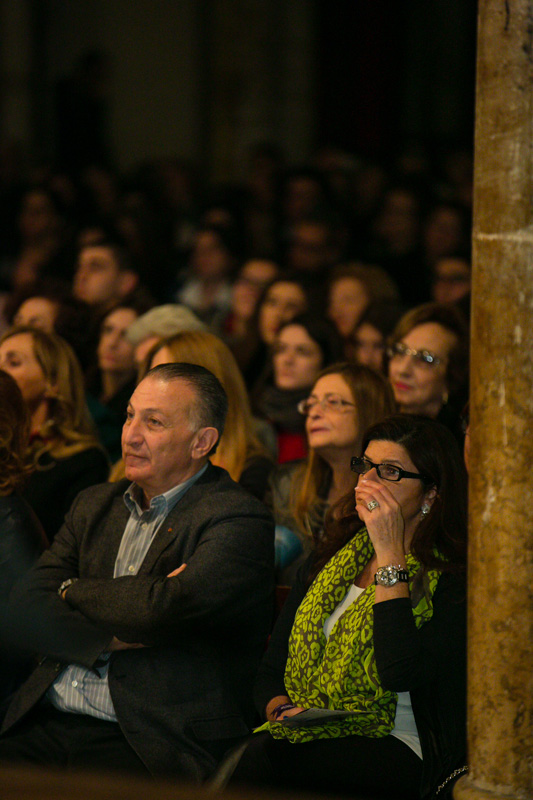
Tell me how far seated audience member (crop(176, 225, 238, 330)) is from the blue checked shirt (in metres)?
4.50

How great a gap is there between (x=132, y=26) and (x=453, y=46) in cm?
448

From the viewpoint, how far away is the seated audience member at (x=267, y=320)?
21.4 feet

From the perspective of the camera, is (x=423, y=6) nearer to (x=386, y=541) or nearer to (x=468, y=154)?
(x=468, y=154)

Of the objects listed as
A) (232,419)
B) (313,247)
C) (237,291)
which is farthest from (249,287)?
(232,419)

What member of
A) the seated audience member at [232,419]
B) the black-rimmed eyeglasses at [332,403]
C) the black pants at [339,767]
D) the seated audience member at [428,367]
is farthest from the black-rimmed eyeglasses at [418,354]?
the black pants at [339,767]

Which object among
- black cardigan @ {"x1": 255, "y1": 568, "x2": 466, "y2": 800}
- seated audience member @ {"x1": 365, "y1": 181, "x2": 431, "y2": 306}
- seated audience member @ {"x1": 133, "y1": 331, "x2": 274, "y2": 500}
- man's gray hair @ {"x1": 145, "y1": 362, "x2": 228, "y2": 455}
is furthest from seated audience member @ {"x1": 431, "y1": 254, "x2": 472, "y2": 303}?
black cardigan @ {"x1": 255, "y1": 568, "x2": 466, "y2": 800}

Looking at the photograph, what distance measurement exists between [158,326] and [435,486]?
102 inches

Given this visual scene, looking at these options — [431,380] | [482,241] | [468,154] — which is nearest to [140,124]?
[468,154]

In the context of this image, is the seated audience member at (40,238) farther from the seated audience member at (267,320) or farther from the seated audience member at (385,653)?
the seated audience member at (385,653)

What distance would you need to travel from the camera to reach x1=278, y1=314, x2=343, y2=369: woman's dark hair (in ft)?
18.1

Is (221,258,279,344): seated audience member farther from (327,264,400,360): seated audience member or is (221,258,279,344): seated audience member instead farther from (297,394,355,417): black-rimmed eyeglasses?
(297,394,355,417): black-rimmed eyeglasses

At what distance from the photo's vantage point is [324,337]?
5.54m

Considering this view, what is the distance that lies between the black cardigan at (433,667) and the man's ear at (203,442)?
0.80 metres

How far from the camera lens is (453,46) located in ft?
49.7
